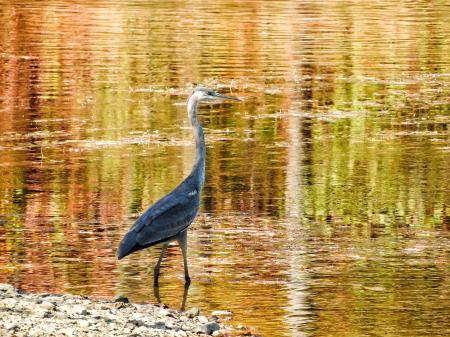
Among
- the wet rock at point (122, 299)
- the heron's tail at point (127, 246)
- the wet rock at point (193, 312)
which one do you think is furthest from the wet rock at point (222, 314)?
the heron's tail at point (127, 246)

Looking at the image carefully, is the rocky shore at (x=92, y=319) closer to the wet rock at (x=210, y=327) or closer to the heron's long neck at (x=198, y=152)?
the wet rock at (x=210, y=327)

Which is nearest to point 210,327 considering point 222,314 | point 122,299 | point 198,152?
point 222,314

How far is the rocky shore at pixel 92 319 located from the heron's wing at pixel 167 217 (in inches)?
34.5

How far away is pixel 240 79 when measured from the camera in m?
25.8

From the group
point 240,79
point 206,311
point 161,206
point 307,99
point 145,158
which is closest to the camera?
point 206,311

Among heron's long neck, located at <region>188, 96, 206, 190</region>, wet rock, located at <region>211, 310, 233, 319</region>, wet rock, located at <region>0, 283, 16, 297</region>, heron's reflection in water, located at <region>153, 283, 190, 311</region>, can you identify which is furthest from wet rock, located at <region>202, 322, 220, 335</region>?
heron's long neck, located at <region>188, 96, 206, 190</region>

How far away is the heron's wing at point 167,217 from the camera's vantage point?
37.9 ft

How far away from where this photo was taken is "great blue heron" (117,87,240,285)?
11469 mm

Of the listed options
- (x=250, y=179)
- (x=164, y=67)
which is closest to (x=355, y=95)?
(x=164, y=67)

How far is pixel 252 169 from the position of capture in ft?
57.5

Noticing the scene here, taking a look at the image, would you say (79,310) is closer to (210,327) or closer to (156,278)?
(210,327)

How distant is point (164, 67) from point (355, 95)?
5003 millimetres

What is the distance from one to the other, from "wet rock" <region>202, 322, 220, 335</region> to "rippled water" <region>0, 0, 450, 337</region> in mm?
476

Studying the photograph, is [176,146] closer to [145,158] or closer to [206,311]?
[145,158]
